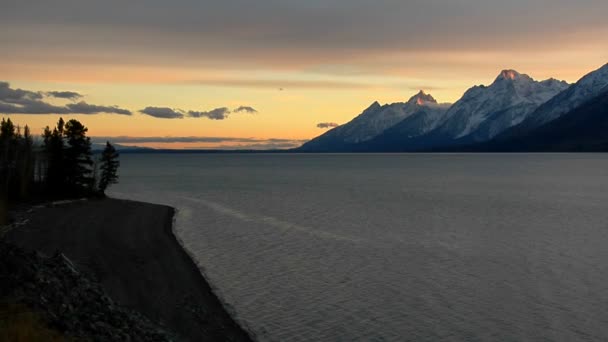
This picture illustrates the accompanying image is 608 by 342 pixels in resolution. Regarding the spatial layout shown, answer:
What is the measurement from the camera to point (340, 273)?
4650 centimetres

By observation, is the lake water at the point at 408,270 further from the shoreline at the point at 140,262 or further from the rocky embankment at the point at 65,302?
the rocky embankment at the point at 65,302

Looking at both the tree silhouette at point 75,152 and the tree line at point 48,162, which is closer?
the tree line at point 48,162

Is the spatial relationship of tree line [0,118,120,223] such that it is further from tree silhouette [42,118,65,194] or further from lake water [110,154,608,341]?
lake water [110,154,608,341]

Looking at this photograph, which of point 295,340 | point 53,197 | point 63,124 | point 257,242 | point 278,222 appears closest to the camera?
point 295,340

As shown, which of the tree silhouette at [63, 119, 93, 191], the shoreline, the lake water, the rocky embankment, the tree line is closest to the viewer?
the rocky embankment

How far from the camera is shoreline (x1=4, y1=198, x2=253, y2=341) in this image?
32.7 m

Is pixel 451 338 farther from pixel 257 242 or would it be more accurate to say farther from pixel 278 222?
pixel 278 222

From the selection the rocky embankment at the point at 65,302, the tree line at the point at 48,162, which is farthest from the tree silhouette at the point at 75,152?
the rocky embankment at the point at 65,302

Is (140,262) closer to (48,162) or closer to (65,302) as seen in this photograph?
(65,302)

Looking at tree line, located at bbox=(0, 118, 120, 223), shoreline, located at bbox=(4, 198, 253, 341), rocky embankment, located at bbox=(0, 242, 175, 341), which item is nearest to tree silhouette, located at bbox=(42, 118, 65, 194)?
tree line, located at bbox=(0, 118, 120, 223)

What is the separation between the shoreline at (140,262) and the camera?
32.7 metres

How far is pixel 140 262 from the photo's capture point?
4556 cm

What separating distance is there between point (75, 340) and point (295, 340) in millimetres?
12837

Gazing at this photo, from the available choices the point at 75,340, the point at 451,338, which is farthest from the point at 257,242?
the point at 75,340
